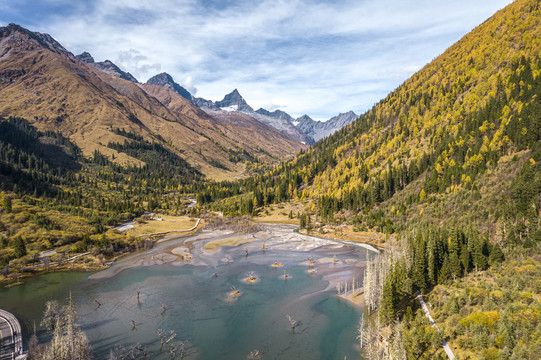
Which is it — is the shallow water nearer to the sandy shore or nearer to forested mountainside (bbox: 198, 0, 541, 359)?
the sandy shore

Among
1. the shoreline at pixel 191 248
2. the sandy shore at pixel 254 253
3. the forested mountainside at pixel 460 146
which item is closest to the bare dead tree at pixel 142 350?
the sandy shore at pixel 254 253

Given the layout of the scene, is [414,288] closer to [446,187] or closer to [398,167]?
[446,187]

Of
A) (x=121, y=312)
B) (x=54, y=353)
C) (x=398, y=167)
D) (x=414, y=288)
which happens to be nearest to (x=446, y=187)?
(x=398, y=167)

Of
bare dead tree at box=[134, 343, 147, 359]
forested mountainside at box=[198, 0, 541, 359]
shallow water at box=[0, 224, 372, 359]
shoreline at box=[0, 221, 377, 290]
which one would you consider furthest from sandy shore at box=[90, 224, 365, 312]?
bare dead tree at box=[134, 343, 147, 359]

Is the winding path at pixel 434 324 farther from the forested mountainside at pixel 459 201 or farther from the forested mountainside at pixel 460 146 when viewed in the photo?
the forested mountainside at pixel 460 146

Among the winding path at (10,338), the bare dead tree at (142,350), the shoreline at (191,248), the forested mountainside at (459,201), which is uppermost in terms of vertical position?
the forested mountainside at (459,201)
